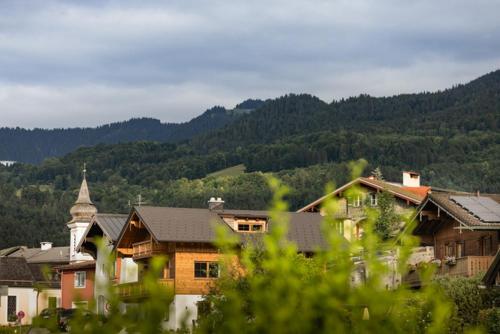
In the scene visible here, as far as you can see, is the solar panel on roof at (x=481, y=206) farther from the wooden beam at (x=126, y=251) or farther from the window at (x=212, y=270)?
the wooden beam at (x=126, y=251)

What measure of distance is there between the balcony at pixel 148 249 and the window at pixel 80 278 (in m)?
15.9

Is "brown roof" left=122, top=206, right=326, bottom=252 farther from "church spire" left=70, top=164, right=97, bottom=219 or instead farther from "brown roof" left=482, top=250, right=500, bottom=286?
"church spire" left=70, top=164, right=97, bottom=219

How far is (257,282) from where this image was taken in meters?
9.23

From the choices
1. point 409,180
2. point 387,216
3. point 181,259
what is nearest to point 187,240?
point 181,259

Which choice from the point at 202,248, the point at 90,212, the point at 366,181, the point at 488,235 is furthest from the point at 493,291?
the point at 90,212

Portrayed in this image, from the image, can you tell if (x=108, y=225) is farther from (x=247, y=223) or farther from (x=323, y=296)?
(x=323, y=296)

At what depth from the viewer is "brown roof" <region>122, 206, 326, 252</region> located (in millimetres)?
56625

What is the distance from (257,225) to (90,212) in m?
36.2

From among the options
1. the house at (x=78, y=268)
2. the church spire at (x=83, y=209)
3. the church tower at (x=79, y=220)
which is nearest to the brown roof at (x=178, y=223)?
the house at (x=78, y=268)

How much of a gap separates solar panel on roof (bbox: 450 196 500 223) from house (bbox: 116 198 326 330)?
7966 millimetres

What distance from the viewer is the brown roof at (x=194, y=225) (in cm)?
5662

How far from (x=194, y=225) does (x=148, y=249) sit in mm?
2770

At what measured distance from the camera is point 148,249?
57.4 meters

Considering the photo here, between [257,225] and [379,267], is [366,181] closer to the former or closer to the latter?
[257,225]
